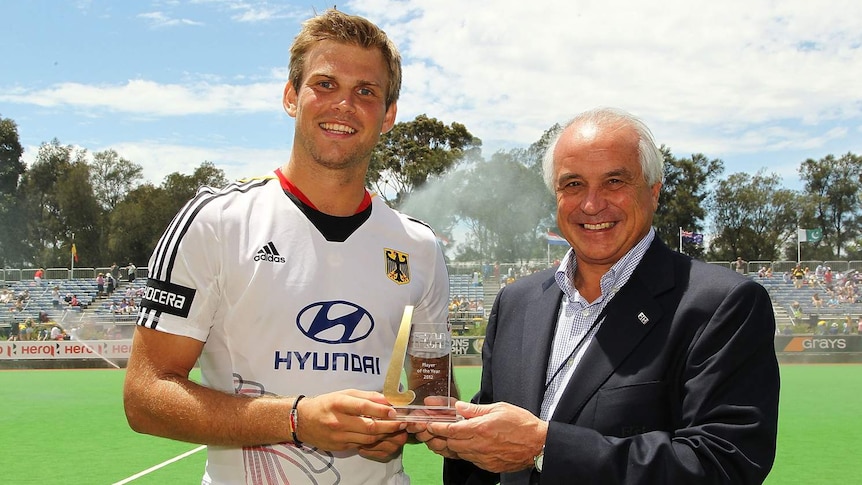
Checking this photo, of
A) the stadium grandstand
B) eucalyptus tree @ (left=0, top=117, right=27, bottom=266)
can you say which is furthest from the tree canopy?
the stadium grandstand

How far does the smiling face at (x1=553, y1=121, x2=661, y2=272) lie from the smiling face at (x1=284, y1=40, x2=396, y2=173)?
799mm

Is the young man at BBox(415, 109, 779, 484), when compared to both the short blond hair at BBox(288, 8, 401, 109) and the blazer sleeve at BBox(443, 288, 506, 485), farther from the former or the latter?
the short blond hair at BBox(288, 8, 401, 109)

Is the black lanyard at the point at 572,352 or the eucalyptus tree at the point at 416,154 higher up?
the eucalyptus tree at the point at 416,154

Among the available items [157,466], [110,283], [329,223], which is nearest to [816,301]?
[157,466]

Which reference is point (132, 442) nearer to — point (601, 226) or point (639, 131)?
point (601, 226)

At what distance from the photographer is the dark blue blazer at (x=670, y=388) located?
259cm

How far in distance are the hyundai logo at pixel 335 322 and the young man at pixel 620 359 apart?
511 mm

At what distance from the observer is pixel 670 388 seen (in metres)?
2.77

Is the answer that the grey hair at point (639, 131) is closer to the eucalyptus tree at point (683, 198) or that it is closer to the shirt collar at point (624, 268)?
the shirt collar at point (624, 268)

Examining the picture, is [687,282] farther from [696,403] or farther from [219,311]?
[219,311]

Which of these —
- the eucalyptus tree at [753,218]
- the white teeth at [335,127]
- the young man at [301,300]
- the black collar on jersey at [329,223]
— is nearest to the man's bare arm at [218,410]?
the young man at [301,300]

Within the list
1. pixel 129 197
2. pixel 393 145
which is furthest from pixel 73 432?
pixel 129 197

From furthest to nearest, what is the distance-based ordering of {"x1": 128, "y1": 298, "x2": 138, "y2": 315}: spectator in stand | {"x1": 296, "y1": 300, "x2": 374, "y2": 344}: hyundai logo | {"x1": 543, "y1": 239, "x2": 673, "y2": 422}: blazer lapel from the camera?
{"x1": 128, "y1": 298, "x2": 138, "y2": 315}: spectator in stand → {"x1": 296, "y1": 300, "x2": 374, "y2": 344}: hyundai logo → {"x1": 543, "y1": 239, "x2": 673, "y2": 422}: blazer lapel

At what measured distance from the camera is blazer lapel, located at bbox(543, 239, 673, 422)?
2832 mm
